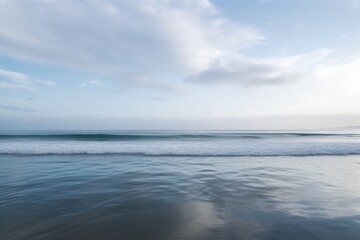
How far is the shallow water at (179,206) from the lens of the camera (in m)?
3.54

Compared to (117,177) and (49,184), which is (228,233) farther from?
(49,184)

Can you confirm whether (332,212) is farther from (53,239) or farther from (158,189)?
(53,239)

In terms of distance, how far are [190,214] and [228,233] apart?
1.08 metres

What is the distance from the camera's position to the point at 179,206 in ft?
15.9

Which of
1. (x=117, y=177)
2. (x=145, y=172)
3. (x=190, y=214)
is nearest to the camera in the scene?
(x=190, y=214)

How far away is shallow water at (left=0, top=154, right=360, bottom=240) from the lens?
3.54 meters

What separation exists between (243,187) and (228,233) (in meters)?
3.22

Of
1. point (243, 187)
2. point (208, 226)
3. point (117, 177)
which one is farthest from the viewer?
point (117, 177)

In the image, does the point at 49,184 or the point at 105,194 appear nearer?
the point at 105,194

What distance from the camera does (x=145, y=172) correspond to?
28.2 ft

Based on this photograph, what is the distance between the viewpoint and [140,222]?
3900mm

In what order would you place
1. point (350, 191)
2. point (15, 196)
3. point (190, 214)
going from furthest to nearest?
point (350, 191) → point (15, 196) → point (190, 214)

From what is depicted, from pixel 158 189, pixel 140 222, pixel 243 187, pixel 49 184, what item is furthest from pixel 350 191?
pixel 49 184

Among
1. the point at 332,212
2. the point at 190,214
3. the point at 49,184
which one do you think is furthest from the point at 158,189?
the point at 332,212
